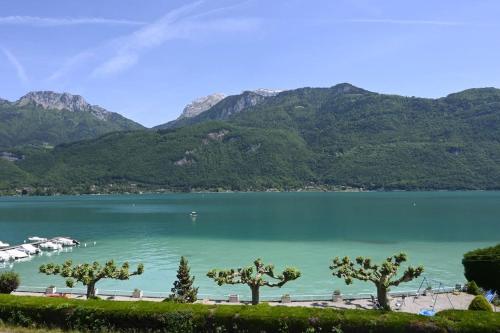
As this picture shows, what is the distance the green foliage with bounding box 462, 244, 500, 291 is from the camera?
3641cm

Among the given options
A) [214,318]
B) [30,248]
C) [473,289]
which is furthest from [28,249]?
[473,289]

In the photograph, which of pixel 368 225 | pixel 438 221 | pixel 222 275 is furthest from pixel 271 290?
pixel 438 221

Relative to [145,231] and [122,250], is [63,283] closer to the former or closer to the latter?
[122,250]

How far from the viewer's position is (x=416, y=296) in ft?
125

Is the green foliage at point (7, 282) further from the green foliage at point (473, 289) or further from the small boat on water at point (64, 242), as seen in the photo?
the small boat on water at point (64, 242)

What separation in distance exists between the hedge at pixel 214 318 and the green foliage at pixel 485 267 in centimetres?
1943

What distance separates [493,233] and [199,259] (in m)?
66.9

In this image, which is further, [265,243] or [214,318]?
[265,243]

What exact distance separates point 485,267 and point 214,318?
2712 centimetres

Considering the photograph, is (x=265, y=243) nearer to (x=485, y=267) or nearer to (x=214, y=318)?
(x=485, y=267)

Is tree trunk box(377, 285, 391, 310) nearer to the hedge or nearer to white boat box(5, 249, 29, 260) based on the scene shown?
the hedge

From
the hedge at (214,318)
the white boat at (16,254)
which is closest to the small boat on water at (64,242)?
the white boat at (16,254)

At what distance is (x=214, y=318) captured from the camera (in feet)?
67.5

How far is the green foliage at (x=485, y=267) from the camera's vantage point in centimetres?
3641
